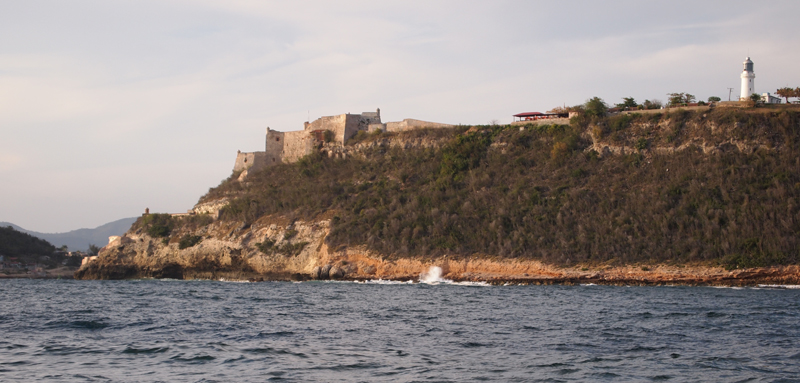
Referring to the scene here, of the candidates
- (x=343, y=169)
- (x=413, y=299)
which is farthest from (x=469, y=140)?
(x=413, y=299)

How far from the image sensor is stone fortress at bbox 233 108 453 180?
65375 mm

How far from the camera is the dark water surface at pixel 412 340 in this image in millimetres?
13078

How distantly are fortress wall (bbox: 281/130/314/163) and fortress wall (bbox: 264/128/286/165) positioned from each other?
405mm

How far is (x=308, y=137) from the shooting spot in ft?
218

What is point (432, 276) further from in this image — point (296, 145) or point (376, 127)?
point (296, 145)

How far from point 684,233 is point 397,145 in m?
28.1

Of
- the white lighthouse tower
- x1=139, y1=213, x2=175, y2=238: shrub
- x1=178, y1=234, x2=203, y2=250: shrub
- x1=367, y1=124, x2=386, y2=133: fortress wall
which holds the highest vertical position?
the white lighthouse tower

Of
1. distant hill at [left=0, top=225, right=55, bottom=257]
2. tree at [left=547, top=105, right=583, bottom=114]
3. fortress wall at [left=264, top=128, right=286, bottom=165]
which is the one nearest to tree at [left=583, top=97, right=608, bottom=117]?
tree at [left=547, top=105, right=583, bottom=114]

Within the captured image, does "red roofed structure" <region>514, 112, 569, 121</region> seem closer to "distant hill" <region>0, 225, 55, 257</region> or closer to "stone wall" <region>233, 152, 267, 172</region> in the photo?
"stone wall" <region>233, 152, 267, 172</region>

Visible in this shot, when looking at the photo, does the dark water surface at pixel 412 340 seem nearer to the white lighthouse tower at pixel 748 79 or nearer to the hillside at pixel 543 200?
the hillside at pixel 543 200

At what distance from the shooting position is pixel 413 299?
29047 millimetres

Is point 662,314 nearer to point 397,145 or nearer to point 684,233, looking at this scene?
Result: point 684,233

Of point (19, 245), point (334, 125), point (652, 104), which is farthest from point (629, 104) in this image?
point (19, 245)

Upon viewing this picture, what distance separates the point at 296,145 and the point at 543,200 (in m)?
29.1
